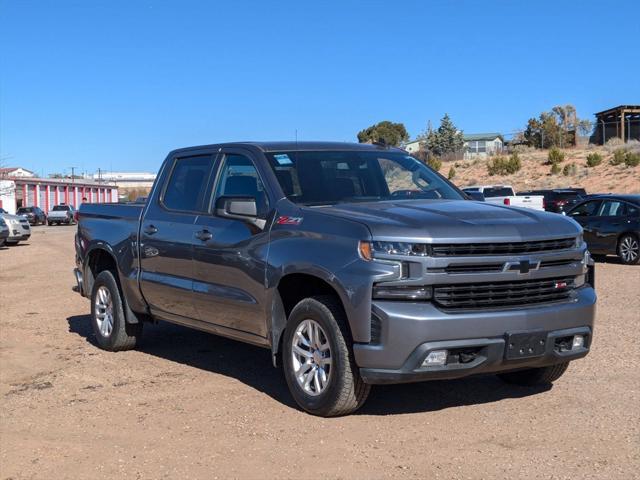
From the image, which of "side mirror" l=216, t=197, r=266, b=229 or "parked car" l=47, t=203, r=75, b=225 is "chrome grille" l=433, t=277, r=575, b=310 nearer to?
"side mirror" l=216, t=197, r=266, b=229

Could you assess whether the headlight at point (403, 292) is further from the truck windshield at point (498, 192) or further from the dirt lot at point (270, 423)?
the truck windshield at point (498, 192)

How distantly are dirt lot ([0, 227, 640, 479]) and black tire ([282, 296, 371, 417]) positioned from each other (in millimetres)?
129

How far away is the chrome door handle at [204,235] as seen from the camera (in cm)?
670

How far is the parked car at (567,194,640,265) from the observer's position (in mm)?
17281

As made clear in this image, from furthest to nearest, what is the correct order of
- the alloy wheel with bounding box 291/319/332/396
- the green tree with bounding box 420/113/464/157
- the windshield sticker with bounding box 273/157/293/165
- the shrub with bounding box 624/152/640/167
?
the green tree with bounding box 420/113/464/157
the shrub with bounding box 624/152/640/167
the windshield sticker with bounding box 273/157/293/165
the alloy wheel with bounding box 291/319/332/396

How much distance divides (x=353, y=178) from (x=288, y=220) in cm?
96

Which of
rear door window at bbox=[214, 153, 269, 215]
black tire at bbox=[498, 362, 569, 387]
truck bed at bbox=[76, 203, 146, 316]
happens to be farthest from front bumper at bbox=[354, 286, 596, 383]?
truck bed at bbox=[76, 203, 146, 316]

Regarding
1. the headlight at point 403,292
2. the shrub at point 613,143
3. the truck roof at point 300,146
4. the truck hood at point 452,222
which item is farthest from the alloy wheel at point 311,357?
the shrub at point 613,143

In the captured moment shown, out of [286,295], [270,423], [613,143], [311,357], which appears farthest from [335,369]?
[613,143]

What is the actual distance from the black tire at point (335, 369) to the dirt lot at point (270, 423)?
0.13 m

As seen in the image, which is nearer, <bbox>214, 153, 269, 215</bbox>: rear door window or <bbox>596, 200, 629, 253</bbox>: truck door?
<bbox>214, 153, 269, 215</bbox>: rear door window

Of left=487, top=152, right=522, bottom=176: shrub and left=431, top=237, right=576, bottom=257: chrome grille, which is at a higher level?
left=487, top=152, right=522, bottom=176: shrub

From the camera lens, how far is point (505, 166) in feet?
182

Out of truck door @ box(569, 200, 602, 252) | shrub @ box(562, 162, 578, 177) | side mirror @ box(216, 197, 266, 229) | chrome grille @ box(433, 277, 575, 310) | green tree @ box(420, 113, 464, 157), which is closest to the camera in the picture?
chrome grille @ box(433, 277, 575, 310)
